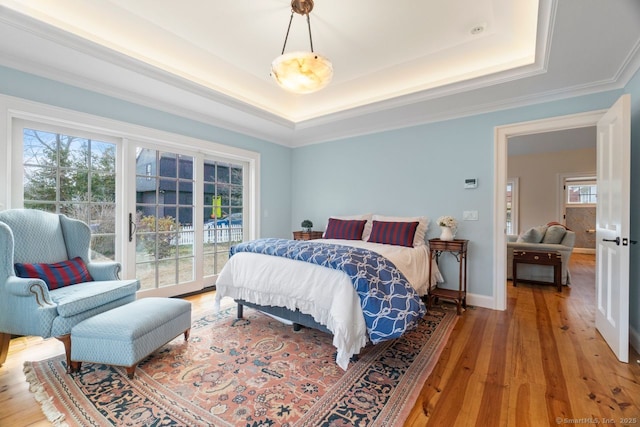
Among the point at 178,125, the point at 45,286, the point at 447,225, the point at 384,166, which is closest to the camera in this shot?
the point at 45,286

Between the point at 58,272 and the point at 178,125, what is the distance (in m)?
2.07

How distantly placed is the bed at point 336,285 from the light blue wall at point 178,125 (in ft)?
6.07

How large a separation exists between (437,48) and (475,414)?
3.01m

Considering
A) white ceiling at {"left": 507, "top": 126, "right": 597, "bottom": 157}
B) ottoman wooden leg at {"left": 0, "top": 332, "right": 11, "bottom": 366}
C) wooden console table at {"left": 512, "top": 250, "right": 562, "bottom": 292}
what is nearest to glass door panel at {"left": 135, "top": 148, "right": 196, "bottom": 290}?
ottoman wooden leg at {"left": 0, "top": 332, "right": 11, "bottom": 366}

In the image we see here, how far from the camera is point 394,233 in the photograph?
3.50 metres

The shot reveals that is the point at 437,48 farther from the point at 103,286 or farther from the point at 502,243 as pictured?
the point at 103,286

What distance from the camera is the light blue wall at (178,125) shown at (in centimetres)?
253

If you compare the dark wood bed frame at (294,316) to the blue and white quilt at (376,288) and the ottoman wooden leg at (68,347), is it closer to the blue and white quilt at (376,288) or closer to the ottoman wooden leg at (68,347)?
the blue and white quilt at (376,288)

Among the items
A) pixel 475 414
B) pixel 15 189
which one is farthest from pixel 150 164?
pixel 475 414

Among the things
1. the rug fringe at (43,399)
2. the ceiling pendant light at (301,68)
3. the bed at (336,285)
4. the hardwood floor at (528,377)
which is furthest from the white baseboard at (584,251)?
the rug fringe at (43,399)

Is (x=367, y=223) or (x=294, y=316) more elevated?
(x=367, y=223)

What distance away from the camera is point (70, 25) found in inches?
94.9

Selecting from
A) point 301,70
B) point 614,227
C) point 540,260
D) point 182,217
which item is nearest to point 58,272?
point 182,217

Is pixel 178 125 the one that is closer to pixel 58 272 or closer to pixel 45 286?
pixel 58 272
